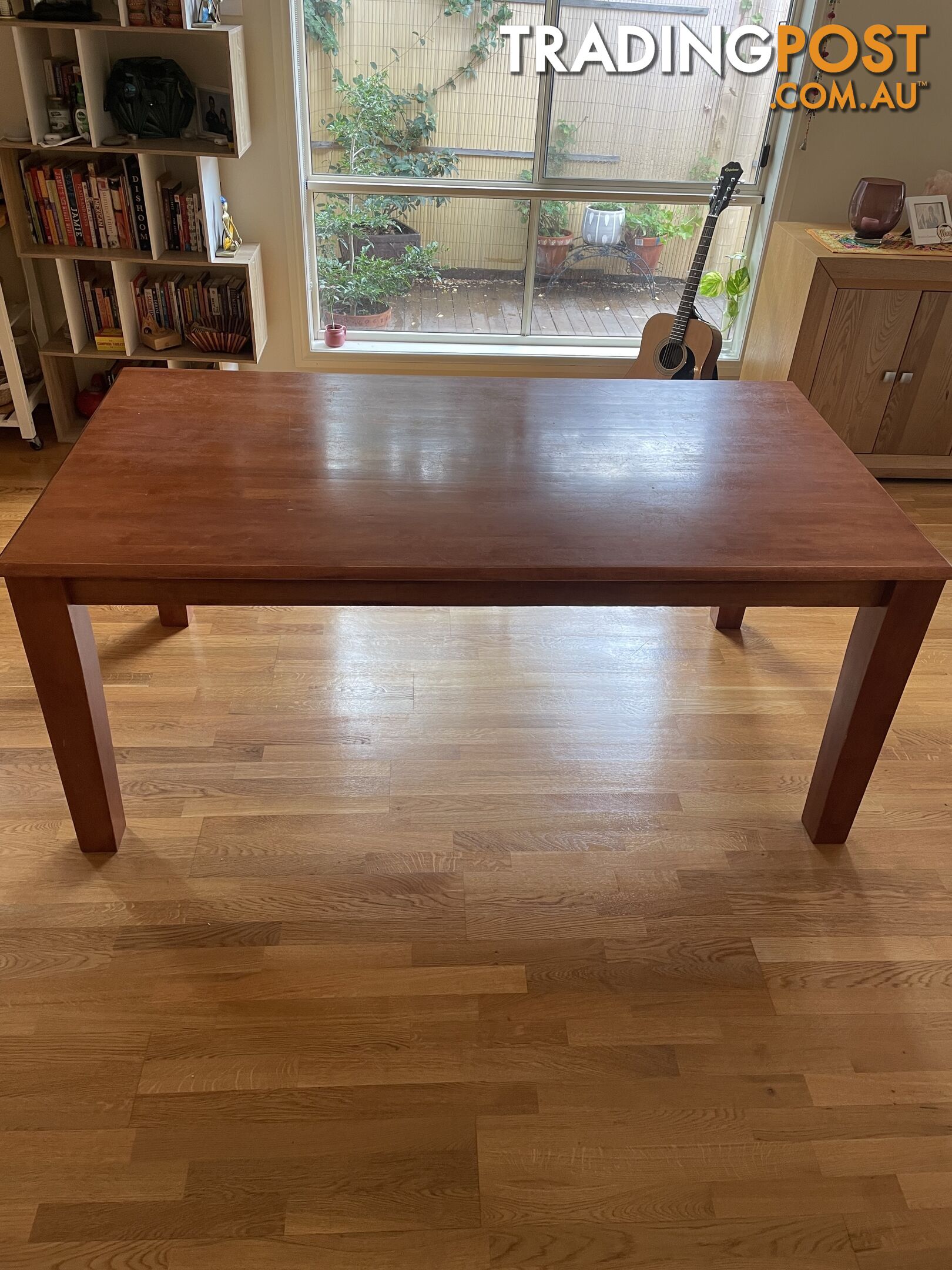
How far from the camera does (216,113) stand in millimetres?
3152

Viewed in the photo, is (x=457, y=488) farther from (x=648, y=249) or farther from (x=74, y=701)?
(x=648, y=249)

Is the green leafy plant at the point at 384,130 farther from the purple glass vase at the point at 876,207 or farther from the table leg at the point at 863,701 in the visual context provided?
the table leg at the point at 863,701

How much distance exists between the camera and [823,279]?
125 inches

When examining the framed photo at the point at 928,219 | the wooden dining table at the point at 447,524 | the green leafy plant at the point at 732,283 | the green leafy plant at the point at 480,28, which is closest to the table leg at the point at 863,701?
the wooden dining table at the point at 447,524

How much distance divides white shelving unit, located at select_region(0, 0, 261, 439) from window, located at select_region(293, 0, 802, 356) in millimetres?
367

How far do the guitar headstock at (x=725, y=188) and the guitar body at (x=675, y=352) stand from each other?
39cm

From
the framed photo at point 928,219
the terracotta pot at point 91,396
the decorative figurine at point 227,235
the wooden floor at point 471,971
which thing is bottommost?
the wooden floor at point 471,971

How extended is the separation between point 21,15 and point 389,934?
9.33ft

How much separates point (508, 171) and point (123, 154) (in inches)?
53.8

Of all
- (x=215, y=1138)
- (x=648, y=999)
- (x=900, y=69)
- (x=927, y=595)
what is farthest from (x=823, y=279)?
(x=215, y=1138)

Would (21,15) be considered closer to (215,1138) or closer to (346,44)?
(346,44)

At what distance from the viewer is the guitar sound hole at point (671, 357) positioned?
3443 millimetres

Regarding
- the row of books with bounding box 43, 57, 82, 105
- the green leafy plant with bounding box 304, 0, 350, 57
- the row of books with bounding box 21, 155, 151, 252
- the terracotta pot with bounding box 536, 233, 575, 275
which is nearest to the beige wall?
the terracotta pot with bounding box 536, 233, 575, 275

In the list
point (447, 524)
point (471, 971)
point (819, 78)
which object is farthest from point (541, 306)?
point (471, 971)
